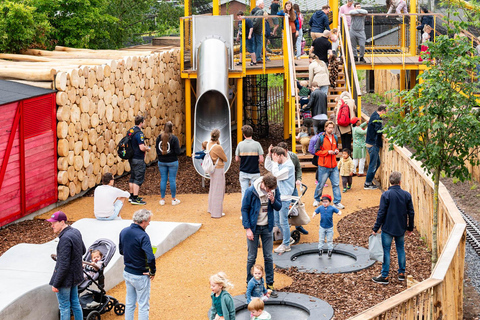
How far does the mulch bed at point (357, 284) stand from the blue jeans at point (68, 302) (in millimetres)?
2851

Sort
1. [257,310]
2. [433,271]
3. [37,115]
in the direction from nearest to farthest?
1. [257,310]
2. [433,271]
3. [37,115]

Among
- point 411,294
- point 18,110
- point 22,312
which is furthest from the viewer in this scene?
point 18,110

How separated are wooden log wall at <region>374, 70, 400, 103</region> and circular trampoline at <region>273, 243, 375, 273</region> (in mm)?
18528

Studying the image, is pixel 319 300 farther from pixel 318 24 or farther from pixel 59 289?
pixel 318 24

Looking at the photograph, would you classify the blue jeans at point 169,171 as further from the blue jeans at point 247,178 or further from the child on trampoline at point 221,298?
the child on trampoline at point 221,298

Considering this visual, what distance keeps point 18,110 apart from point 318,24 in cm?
989

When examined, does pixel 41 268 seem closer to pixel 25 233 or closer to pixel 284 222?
pixel 25 233

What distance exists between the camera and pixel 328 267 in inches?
403

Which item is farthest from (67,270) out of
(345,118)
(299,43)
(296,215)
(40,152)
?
(299,43)

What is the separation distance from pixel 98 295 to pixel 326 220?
3651 mm

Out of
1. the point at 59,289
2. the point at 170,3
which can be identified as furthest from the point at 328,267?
the point at 170,3

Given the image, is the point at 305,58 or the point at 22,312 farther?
the point at 305,58

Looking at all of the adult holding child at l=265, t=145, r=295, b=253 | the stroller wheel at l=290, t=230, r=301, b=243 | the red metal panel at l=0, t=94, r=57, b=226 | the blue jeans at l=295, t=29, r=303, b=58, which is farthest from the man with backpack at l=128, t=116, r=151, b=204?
the blue jeans at l=295, t=29, r=303, b=58

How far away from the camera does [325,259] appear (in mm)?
10625
